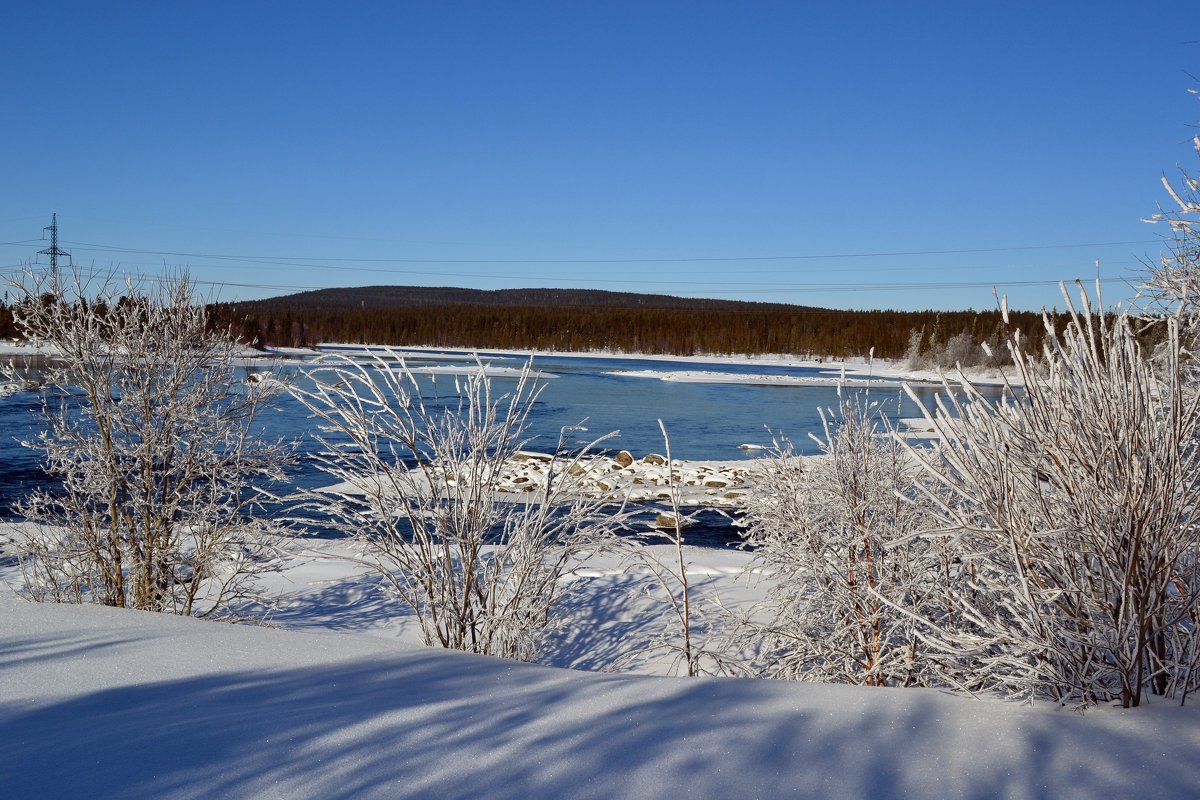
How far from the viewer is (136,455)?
7.14 meters

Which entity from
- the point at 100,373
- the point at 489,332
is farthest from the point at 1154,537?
the point at 489,332

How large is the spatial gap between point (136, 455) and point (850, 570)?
5638 mm

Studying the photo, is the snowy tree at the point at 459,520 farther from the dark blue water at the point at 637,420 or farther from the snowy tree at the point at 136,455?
the dark blue water at the point at 637,420

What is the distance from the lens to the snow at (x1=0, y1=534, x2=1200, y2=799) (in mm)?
2188

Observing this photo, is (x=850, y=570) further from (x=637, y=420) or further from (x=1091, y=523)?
(x=637, y=420)

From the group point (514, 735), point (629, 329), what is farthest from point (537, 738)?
point (629, 329)

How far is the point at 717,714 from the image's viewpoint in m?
2.66

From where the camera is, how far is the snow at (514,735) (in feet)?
7.18

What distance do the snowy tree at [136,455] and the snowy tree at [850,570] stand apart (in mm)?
4458

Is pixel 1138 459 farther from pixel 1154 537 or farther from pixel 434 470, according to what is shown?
pixel 434 470

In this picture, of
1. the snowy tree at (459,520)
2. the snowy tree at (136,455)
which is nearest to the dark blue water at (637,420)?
the snowy tree at (136,455)

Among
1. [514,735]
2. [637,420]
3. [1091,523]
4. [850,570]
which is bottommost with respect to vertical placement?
[637,420]

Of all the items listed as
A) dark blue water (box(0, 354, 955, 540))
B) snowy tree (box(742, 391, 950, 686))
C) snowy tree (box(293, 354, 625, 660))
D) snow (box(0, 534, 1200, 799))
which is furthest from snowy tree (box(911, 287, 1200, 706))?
dark blue water (box(0, 354, 955, 540))

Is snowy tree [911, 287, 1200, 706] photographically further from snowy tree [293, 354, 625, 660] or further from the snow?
snowy tree [293, 354, 625, 660]
